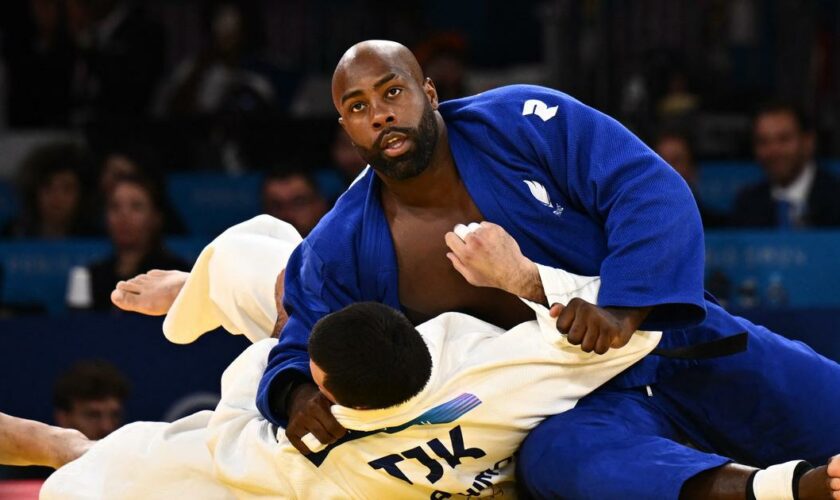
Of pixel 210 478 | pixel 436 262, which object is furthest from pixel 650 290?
pixel 210 478

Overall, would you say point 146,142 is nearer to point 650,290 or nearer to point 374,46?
point 374,46

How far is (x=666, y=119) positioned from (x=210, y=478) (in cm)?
405

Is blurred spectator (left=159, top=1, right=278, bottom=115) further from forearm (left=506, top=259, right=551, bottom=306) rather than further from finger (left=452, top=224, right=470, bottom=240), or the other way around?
forearm (left=506, top=259, right=551, bottom=306)

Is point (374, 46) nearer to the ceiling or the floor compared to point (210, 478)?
nearer to the ceiling

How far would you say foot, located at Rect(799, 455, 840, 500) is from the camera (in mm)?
2668

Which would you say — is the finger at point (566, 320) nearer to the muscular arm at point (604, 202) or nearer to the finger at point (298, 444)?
the muscular arm at point (604, 202)

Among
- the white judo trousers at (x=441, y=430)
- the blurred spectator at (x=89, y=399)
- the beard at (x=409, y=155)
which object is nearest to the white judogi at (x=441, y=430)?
the white judo trousers at (x=441, y=430)

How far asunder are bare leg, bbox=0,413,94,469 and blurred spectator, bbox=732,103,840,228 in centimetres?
346

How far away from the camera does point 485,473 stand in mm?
→ 3182

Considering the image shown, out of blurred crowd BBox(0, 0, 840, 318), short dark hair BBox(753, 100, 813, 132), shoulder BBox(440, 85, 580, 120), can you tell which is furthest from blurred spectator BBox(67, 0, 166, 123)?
shoulder BBox(440, 85, 580, 120)

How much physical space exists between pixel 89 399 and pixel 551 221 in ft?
7.28

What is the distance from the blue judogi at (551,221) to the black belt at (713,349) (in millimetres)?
22

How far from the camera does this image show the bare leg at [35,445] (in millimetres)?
3652

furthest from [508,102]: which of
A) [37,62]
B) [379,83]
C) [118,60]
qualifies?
[37,62]
